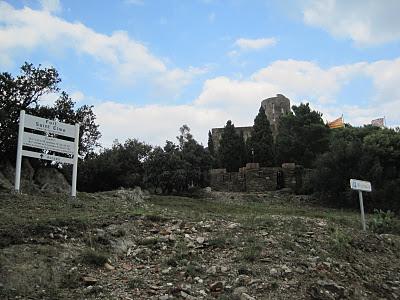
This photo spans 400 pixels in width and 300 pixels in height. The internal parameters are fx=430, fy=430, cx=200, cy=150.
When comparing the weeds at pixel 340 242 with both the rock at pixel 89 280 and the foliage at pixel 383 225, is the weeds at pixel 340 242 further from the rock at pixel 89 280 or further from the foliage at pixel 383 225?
the rock at pixel 89 280

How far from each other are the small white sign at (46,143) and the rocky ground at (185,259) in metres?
4.21

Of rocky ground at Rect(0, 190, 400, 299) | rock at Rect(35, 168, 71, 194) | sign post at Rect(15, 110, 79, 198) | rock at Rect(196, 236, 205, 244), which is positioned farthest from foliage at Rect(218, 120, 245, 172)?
rock at Rect(196, 236, 205, 244)

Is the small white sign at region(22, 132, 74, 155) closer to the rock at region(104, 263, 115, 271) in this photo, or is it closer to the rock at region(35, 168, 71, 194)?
the rock at region(35, 168, 71, 194)

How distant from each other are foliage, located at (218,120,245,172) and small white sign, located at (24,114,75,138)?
846 inches

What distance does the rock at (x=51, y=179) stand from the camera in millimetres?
17211

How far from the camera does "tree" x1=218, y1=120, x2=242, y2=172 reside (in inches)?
1340

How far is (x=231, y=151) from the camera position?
3431 centimetres

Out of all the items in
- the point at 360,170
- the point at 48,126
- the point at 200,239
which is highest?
the point at 48,126

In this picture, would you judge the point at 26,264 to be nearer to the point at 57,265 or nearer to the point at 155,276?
the point at 57,265

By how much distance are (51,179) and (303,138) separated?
21449 mm

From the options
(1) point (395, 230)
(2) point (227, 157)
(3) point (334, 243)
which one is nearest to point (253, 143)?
→ (2) point (227, 157)

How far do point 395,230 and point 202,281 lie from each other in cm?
672

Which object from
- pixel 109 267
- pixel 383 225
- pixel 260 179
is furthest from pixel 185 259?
pixel 260 179

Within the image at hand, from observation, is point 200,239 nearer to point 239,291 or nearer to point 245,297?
point 239,291
